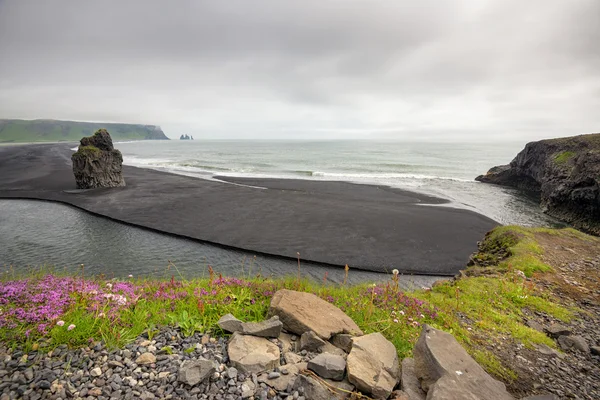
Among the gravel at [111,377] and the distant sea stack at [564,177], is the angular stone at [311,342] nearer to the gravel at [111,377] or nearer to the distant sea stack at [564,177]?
the gravel at [111,377]

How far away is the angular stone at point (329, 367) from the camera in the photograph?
4.47m

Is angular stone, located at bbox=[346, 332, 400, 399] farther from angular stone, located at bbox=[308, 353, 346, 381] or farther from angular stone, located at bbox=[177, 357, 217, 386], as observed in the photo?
angular stone, located at bbox=[177, 357, 217, 386]

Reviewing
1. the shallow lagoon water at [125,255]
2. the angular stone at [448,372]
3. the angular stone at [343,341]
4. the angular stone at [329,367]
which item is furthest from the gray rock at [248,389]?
the shallow lagoon water at [125,255]

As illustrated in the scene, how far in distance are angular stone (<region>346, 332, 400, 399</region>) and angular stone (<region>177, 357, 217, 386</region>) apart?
222 centimetres

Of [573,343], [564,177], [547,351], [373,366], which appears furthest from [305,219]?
[564,177]

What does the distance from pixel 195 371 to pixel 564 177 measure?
4553cm

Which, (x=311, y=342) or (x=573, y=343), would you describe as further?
(x=573, y=343)

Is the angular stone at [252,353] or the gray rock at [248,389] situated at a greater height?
the angular stone at [252,353]

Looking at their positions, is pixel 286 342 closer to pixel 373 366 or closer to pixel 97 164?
pixel 373 366

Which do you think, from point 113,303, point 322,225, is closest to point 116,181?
point 322,225

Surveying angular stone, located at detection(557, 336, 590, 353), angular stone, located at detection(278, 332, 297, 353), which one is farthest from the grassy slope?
angular stone, located at detection(278, 332, 297, 353)

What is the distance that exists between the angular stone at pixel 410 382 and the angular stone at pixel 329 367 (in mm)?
1000

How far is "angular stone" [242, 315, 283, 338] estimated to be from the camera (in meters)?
5.42

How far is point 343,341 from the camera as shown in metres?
5.53
